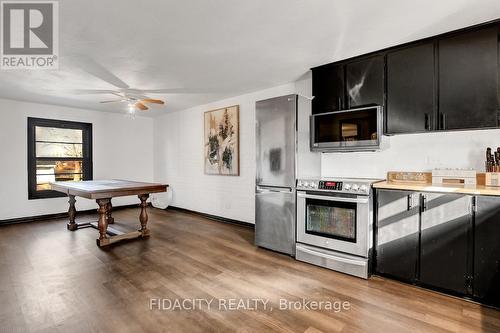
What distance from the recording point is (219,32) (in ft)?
8.35

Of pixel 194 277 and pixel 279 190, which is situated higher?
pixel 279 190

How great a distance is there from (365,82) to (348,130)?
1.95 ft

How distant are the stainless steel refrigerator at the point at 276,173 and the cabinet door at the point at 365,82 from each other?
0.68 meters

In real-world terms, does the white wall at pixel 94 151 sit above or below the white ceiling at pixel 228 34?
below

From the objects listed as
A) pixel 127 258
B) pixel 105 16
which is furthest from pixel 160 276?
pixel 105 16

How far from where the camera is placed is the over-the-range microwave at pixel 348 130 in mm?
2902

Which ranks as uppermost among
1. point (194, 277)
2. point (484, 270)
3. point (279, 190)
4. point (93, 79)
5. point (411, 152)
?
point (93, 79)

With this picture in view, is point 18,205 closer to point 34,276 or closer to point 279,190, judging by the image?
point 34,276

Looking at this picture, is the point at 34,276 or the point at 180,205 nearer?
the point at 34,276

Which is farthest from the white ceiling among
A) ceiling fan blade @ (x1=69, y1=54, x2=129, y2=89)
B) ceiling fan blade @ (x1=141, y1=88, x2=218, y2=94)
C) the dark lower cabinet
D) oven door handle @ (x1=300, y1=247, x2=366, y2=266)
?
oven door handle @ (x1=300, y1=247, x2=366, y2=266)

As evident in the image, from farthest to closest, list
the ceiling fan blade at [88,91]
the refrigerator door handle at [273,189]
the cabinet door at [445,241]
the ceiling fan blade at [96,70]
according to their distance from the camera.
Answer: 1. the ceiling fan blade at [88,91]
2. the refrigerator door handle at [273,189]
3. the ceiling fan blade at [96,70]
4. the cabinet door at [445,241]

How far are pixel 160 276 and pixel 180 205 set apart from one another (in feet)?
12.6

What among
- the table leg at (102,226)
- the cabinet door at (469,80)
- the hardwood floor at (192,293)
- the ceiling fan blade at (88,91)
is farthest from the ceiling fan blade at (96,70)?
the cabinet door at (469,80)

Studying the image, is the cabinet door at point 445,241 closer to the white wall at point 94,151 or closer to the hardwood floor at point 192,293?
the hardwood floor at point 192,293
